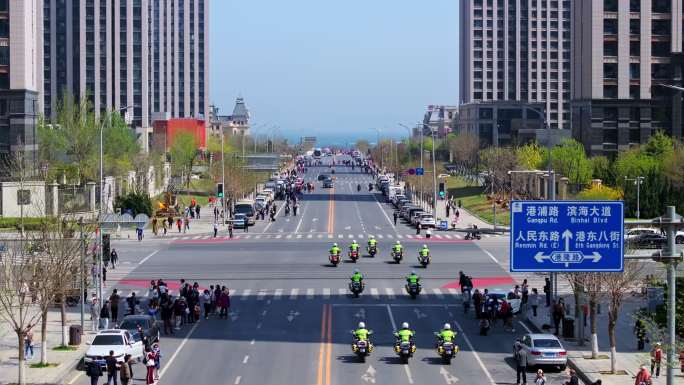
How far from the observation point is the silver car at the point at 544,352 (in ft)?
137

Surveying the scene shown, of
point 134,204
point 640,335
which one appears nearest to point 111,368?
point 640,335

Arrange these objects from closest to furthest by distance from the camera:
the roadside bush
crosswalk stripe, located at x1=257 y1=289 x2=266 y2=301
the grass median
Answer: crosswalk stripe, located at x1=257 y1=289 x2=266 y2=301
the roadside bush
the grass median

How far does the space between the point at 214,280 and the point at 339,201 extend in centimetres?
7300

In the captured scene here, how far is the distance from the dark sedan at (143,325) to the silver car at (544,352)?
41.9 ft

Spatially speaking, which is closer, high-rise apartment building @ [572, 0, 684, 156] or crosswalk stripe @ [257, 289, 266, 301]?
crosswalk stripe @ [257, 289, 266, 301]

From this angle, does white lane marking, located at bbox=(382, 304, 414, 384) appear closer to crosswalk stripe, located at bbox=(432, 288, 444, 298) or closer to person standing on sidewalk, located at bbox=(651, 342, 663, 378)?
crosswalk stripe, located at bbox=(432, 288, 444, 298)

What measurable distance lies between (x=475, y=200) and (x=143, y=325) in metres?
88.1

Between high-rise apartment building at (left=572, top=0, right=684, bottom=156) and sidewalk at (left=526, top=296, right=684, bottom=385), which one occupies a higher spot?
high-rise apartment building at (left=572, top=0, right=684, bottom=156)

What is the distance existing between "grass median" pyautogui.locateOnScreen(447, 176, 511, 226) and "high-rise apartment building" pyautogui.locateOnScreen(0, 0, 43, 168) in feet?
119

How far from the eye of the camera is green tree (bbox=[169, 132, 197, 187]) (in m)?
144

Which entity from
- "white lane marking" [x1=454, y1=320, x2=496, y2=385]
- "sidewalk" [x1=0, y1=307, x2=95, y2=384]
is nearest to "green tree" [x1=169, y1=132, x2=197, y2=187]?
"sidewalk" [x1=0, y1=307, x2=95, y2=384]

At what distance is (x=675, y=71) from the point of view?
384ft

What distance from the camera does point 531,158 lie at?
419ft

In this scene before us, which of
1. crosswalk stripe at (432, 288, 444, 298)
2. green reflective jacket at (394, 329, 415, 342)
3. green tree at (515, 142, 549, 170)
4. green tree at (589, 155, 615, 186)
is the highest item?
green tree at (515, 142, 549, 170)
